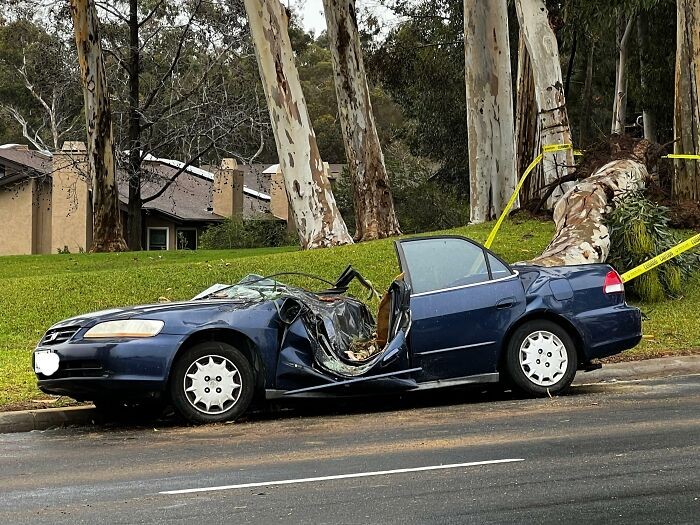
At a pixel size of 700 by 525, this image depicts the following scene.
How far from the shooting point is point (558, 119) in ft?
63.2

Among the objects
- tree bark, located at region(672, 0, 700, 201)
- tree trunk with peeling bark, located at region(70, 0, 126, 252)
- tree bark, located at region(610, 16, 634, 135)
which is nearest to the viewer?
tree bark, located at region(672, 0, 700, 201)

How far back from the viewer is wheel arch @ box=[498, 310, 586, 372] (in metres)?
9.48

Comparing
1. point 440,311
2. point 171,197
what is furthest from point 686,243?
point 171,197

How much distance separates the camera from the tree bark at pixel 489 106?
21.8m

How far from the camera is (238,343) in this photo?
29.8ft

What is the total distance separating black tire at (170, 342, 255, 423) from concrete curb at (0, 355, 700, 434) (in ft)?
4.27

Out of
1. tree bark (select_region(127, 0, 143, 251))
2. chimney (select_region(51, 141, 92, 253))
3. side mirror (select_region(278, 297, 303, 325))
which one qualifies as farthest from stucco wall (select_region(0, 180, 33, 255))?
side mirror (select_region(278, 297, 303, 325))

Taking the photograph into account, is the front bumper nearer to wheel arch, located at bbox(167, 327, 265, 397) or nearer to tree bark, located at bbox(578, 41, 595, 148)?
wheel arch, located at bbox(167, 327, 265, 397)

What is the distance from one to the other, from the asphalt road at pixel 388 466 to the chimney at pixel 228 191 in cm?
3855

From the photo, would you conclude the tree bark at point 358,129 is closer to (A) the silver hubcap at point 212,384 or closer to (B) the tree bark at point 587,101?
(A) the silver hubcap at point 212,384

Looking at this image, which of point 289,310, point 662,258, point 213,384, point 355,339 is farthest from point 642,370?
point 213,384

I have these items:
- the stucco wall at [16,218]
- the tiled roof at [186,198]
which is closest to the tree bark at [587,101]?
the tiled roof at [186,198]

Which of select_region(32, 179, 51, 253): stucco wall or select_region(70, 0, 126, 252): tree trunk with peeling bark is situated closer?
select_region(70, 0, 126, 252): tree trunk with peeling bark

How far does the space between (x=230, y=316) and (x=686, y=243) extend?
7.80 m
